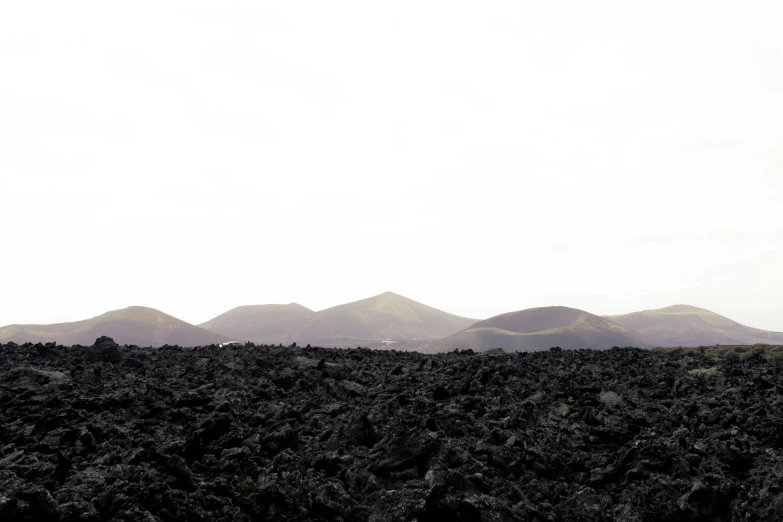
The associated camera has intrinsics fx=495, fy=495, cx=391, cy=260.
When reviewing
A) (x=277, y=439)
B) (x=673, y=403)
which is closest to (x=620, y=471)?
(x=673, y=403)

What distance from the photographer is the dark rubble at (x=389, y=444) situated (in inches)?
413

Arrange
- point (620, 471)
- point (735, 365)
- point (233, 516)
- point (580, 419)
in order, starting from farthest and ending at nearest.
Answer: point (735, 365) → point (580, 419) → point (620, 471) → point (233, 516)

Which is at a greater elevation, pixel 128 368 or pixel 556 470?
pixel 128 368

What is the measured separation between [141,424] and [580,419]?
12.9m

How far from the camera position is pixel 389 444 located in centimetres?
1292

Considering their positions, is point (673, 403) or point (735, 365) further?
point (735, 365)

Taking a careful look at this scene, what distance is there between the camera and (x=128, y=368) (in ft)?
67.9

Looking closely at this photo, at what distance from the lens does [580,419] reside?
1522 centimetres

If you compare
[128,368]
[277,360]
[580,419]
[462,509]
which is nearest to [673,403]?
[580,419]

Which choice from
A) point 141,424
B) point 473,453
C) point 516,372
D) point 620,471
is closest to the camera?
point 620,471

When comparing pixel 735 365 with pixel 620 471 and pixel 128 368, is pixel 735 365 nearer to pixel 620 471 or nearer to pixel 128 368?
pixel 620 471

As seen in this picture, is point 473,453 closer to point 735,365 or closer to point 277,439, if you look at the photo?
point 277,439

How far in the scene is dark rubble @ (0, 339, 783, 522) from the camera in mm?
10500

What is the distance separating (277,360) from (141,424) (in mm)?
8562
